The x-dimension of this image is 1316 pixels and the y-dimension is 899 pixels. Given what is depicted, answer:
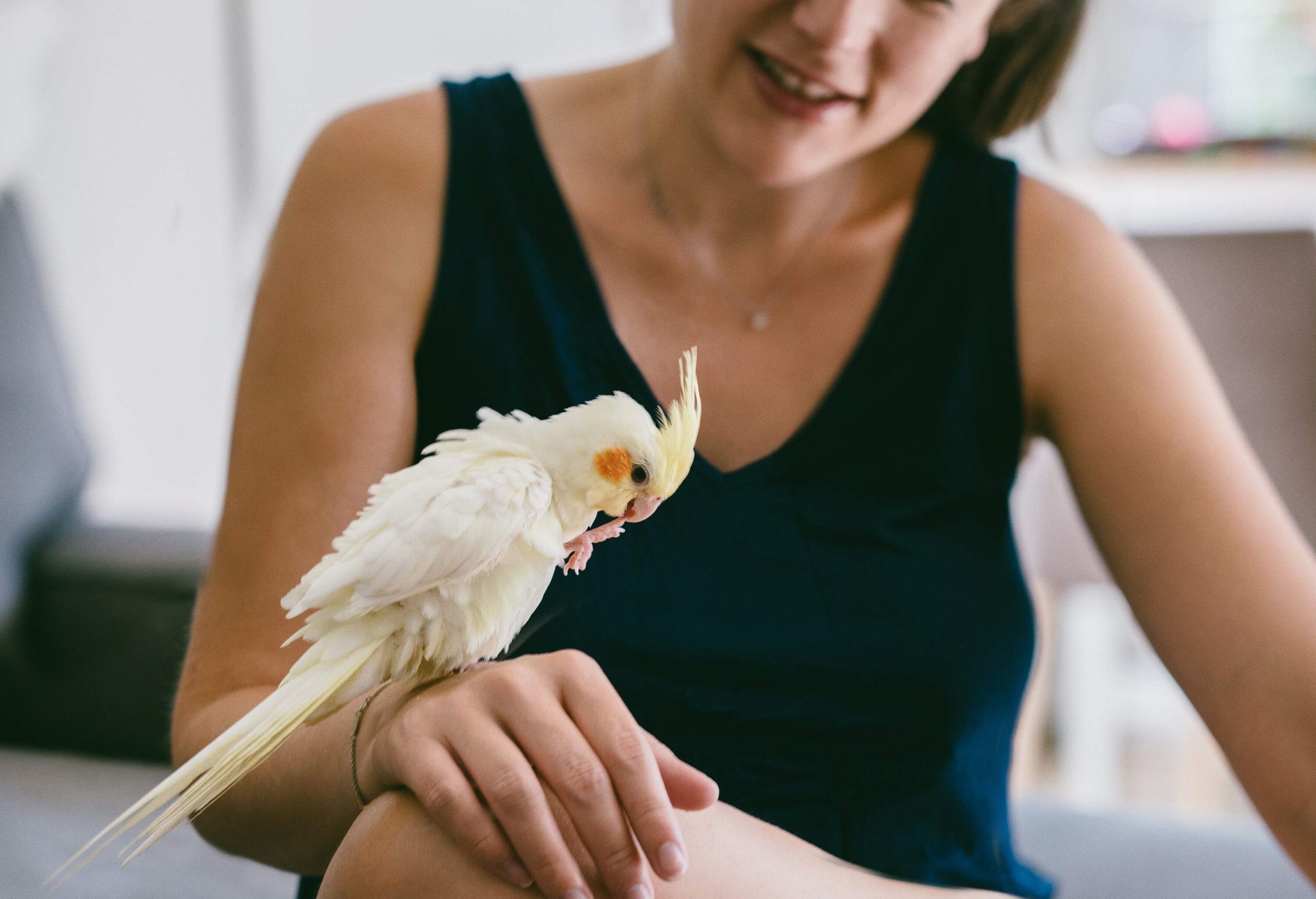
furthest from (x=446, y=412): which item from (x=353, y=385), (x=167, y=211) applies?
(x=167, y=211)

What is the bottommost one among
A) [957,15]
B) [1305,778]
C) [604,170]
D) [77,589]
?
[77,589]

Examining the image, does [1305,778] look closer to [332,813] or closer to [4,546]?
[332,813]

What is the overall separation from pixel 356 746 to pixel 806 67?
0.46m

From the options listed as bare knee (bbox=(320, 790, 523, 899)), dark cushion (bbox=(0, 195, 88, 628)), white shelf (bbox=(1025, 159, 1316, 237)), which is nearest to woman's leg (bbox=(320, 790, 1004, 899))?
bare knee (bbox=(320, 790, 523, 899))

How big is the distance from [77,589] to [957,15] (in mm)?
1074

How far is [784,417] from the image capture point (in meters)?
0.71

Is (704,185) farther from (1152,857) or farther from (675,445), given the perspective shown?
(1152,857)

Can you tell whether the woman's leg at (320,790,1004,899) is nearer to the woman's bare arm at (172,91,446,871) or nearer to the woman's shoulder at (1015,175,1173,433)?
the woman's bare arm at (172,91,446,871)

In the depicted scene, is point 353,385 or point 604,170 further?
point 604,170

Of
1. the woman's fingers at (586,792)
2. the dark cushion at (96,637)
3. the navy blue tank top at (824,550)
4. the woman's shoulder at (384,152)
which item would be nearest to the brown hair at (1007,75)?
the navy blue tank top at (824,550)

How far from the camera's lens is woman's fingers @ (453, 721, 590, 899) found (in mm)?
399

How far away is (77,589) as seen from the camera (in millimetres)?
1186

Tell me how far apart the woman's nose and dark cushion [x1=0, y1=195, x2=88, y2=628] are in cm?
104

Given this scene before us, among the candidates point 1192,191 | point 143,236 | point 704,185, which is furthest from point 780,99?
point 1192,191
